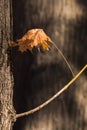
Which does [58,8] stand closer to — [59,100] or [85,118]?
[59,100]

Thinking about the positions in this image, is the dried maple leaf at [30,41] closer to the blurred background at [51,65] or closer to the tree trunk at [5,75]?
the tree trunk at [5,75]

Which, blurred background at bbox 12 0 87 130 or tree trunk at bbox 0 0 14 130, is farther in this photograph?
blurred background at bbox 12 0 87 130

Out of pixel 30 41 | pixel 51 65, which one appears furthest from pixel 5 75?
pixel 51 65

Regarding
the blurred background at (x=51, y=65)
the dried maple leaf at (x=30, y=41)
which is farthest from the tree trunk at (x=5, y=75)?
the blurred background at (x=51, y=65)

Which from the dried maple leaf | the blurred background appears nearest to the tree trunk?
the dried maple leaf

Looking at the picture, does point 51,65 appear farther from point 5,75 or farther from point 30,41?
point 5,75

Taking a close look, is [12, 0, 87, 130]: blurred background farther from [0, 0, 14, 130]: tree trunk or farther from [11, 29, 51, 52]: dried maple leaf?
[0, 0, 14, 130]: tree trunk

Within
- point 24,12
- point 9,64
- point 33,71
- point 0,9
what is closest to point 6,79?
point 9,64
